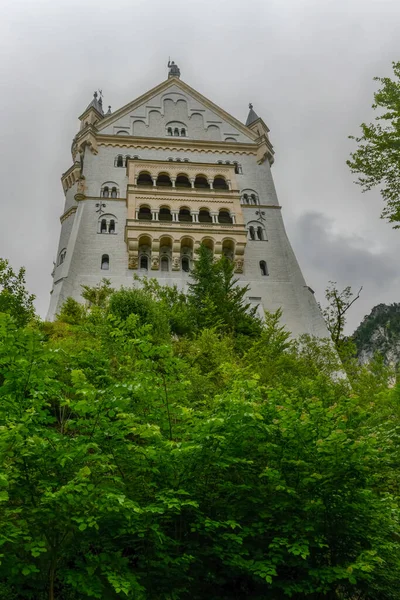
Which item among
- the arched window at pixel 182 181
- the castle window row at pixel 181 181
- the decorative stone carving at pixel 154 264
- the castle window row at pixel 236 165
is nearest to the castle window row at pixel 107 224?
the castle window row at pixel 181 181

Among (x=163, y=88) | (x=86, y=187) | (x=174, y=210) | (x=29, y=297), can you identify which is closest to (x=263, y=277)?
(x=174, y=210)

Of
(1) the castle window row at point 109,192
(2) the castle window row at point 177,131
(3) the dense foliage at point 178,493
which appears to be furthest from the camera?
(2) the castle window row at point 177,131

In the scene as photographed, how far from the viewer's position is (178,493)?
6.58 m

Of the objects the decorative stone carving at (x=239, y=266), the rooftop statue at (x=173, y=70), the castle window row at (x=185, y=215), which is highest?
the rooftop statue at (x=173, y=70)

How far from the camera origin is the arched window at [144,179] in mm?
Answer: 39844

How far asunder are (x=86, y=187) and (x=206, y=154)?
1112cm

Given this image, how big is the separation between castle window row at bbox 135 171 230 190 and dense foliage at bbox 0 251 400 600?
32.6 metres

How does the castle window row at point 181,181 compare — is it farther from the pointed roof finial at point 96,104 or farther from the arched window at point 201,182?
the pointed roof finial at point 96,104

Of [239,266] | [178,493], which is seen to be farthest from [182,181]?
[178,493]

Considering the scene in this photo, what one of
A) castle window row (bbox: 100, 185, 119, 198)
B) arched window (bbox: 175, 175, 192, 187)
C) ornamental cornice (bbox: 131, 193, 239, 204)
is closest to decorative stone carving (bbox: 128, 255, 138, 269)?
ornamental cornice (bbox: 131, 193, 239, 204)

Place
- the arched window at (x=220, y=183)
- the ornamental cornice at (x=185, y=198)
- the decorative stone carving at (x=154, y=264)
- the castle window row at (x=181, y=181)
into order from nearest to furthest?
the decorative stone carving at (x=154, y=264)
the ornamental cornice at (x=185, y=198)
the castle window row at (x=181, y=181)
the arched window at (x=220, y=183)

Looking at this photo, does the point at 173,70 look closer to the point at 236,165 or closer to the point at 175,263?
the point at 236,165

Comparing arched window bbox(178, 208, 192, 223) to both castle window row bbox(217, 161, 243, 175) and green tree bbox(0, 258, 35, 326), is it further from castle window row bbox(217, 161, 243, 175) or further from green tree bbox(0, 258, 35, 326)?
green tree bbox(0, 258, 35, 326)

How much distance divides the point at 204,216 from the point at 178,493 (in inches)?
1297
